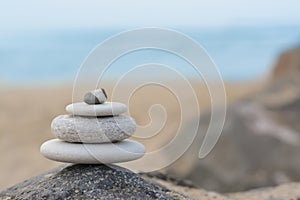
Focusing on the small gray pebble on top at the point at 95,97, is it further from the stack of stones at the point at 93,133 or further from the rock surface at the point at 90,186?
the rock surface at the point at 90,186

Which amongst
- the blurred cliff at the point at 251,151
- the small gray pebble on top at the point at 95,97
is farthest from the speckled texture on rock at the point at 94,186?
the blurred cliff at the point at 251,151

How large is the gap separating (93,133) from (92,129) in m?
0.02

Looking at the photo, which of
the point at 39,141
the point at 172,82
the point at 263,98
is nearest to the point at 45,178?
the point at 172,82

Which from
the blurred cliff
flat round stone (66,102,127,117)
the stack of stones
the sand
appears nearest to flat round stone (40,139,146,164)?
the stack of stones

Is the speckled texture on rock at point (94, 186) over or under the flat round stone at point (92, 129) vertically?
under

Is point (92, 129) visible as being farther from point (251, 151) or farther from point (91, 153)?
point (251, 151)

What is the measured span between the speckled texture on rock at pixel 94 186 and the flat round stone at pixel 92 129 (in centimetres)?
17

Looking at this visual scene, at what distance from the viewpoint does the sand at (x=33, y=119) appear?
6.92m

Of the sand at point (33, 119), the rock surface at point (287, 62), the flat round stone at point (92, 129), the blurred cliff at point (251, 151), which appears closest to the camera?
the flat round stone at point (92, 129)

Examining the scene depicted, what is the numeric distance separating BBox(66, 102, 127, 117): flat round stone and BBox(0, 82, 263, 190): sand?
100 inches

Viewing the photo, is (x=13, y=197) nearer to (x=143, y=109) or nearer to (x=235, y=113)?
(x=235, y=113)

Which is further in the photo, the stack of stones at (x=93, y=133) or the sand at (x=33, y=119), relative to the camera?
the sand at (x=33, y=119)

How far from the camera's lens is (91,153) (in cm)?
256

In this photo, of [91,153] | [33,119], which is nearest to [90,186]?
[91,153]
